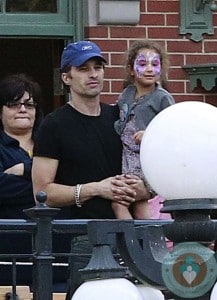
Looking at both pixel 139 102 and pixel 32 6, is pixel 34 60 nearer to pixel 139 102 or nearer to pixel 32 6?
pixel 32 6

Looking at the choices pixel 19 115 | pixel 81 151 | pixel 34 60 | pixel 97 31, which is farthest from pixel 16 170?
pixel 34 60

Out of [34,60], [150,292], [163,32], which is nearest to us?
[150,292]

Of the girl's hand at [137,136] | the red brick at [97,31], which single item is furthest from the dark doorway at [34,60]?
the girl's hand at [137,136]

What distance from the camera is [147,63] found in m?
5.60

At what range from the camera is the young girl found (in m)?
5.41

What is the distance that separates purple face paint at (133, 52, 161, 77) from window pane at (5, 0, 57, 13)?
1846mm

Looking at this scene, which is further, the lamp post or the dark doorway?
the dark doorway

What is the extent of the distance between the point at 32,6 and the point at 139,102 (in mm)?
2026

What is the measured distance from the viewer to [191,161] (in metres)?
3.26

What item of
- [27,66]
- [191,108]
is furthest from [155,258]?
[27,66]

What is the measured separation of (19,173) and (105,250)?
2.25m

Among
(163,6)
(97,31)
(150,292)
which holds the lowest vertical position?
(150,292)

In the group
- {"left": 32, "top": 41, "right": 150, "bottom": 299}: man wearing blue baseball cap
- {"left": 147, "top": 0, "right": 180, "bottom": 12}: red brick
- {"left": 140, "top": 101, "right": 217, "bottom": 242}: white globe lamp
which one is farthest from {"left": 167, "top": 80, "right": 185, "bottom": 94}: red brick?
{"left": 140, "top": 101, "right": 217, "bottom": 242}: white globe lamp

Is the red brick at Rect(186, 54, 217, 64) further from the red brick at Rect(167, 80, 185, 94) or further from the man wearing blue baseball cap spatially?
the man wearing blue baseball cap
